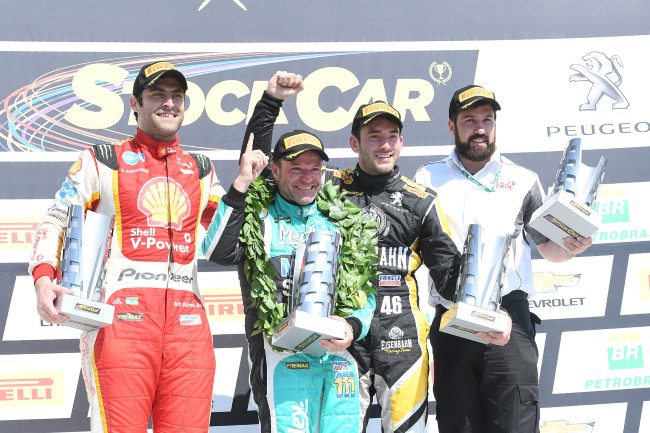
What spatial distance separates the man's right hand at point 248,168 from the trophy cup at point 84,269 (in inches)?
18.2

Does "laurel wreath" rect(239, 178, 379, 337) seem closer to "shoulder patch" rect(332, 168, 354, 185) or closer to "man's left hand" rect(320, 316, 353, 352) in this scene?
"man's left hand" rect(320, 316, 353, 352)

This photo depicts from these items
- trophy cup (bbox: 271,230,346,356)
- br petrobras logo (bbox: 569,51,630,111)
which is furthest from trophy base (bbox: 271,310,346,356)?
br petrobras logo (bbox: 569,51,630,111)

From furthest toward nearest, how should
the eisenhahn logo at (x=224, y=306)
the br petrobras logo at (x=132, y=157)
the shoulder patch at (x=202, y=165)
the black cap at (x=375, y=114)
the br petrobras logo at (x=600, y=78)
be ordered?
the br petrobras logo at (x=600, y=78) → the eisenhahn logo at (x=224, y=306) → the black cap at (x=375, y=114) → the shoulder patch at (x=202, y=165) → the br petrobras logo at (x=132, y=157)

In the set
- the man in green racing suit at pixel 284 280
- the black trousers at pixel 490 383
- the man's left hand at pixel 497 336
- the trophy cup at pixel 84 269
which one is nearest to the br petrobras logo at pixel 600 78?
the black trousers at pixel 490 383

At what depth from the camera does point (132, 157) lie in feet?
9.73

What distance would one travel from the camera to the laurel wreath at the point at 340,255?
111 inches

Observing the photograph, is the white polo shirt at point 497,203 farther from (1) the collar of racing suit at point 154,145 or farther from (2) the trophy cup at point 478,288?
(1) the collar of racing suit at point 154,145

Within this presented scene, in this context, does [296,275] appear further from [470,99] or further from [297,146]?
[470,99]

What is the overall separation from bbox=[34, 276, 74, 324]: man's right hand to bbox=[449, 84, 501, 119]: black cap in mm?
1759

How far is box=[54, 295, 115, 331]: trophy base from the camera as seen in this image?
8.45 feet

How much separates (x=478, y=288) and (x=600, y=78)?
184 centimetres

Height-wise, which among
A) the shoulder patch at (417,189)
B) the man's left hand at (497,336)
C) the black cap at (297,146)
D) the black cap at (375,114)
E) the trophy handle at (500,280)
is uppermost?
the black cap at (375,114)

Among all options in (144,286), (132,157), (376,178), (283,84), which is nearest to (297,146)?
(283,84)

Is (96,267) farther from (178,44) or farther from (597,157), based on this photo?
(597,157)
